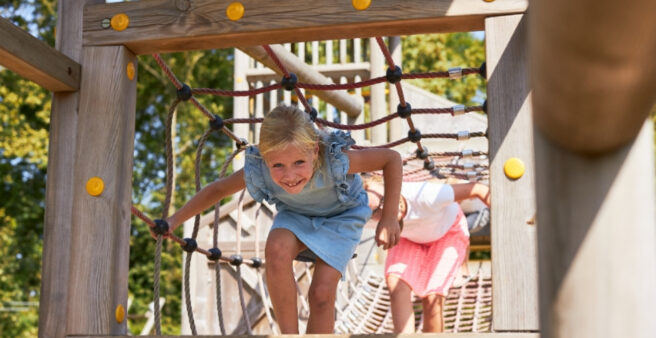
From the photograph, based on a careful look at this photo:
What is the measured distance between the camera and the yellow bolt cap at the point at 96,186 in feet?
5.71

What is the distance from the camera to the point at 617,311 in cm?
53

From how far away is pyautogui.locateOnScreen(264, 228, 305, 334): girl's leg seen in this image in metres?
2.12

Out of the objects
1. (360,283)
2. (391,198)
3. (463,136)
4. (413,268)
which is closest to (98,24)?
(391,198)

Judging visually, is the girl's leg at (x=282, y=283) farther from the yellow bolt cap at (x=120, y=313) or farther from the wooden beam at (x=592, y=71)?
the wooden beam at (x=592, y=71)

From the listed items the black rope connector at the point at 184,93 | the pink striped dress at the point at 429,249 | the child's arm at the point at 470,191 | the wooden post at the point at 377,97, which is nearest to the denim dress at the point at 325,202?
the black rope connector at the point at 184,93

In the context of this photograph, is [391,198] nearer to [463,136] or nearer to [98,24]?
[463,136]

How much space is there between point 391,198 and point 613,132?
63.1 inches

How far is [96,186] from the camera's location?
1.74 metres

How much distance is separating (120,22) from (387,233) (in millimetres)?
798

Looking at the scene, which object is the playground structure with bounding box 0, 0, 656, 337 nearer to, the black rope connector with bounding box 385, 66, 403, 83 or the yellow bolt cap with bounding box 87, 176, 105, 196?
the yellow bolt cap with bounding box 87, 176, 105, 196

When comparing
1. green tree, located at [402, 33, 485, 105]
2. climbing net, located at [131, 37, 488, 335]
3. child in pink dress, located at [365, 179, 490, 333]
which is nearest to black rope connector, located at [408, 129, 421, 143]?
climbing net, located at [131, 37, 488, 335]

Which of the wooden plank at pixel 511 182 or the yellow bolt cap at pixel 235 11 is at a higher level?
the yellow bolt cap at pixel 235 11

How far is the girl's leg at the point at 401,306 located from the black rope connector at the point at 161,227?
153 cm

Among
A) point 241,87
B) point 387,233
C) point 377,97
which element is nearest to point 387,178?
point 387,233
